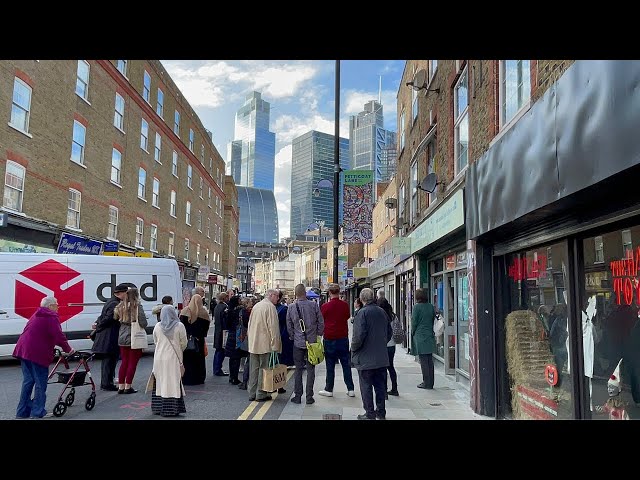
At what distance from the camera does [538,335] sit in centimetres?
598

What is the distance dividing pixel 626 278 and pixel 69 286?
40.3ft

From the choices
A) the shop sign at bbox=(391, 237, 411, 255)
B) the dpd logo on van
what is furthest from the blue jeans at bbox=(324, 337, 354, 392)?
the dpd logo on van

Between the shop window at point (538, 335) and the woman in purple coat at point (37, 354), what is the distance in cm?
597

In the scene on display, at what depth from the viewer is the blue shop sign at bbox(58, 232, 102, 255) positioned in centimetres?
1865

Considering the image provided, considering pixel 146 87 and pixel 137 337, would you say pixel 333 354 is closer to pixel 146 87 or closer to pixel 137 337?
pixel 137 337

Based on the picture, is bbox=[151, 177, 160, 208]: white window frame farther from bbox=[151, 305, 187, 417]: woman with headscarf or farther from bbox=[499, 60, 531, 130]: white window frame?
bbox=[499, 60, 531, 130]: white window frame

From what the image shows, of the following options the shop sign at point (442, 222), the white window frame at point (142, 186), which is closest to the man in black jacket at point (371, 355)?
the shop sign at point (442, 222)

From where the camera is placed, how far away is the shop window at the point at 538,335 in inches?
210

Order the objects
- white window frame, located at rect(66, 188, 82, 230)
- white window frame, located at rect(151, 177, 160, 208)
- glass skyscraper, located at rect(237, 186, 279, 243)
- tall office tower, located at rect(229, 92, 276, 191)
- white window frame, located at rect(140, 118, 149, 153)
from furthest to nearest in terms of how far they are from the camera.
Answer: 1. glass skyscraper, located at rect(237, 186, 279, 243)
2. tall office tower, located at rect(229, 92, 276, 191)
3. white window frame, located at rect(151, 177, 160, 208)
4. white window frame, located at rect(140, 118, 149, 153)
5. white window frame, located at rect(66, 188, 82, 230)

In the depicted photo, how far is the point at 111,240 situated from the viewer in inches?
914

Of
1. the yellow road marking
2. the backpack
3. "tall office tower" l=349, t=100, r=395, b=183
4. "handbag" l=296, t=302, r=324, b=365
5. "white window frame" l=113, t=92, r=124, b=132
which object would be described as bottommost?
the yellow road marking

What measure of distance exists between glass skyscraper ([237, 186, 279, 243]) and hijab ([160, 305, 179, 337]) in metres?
168

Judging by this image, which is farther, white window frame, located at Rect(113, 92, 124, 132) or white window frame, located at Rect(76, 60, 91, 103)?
white window frame, located at Rect(113, 92, 124, 132)
